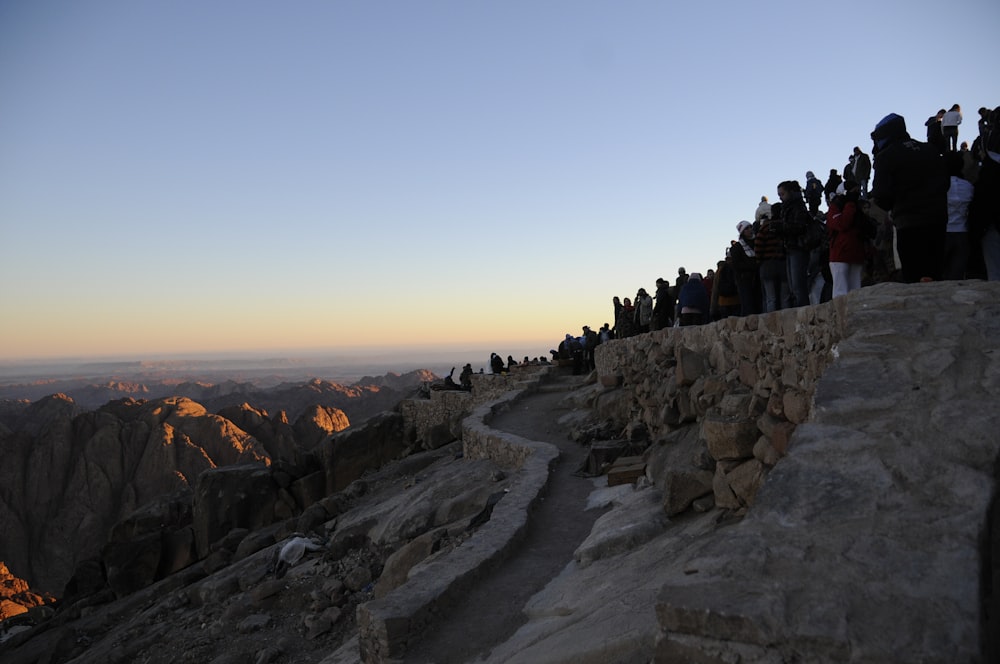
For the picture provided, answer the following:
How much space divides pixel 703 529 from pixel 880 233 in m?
6.91

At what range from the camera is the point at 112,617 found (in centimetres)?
1565

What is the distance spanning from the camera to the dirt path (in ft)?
16.2

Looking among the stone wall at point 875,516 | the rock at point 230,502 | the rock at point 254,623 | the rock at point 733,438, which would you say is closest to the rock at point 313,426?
the rock at point 230,502

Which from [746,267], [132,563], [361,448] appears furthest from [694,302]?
[132,563]

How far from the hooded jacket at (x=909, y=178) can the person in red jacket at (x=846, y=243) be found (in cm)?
76

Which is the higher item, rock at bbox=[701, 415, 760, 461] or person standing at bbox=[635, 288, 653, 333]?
person standing at bbox=[635, 288, 653, 333]

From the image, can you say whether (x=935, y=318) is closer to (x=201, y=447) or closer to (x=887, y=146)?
(x=887, y=146)

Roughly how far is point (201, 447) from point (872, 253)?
41629 millimetres

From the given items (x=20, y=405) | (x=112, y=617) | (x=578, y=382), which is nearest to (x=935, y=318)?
(x=578, y=382)

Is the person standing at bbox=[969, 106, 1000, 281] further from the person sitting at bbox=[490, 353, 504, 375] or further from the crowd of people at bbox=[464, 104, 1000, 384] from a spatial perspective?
the person sitting at bbox=[490, 353, 504, 375]

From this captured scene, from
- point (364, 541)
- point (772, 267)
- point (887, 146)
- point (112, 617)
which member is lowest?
point (112, 617)

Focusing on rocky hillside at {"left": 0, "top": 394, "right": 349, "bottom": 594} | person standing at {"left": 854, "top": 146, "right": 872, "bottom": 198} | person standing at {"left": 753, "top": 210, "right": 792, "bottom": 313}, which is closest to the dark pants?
person standing at {"left": 753, "top": 210, "right": 792, "bottom": 313}

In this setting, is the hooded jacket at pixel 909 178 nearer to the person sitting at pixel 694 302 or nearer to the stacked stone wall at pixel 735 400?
the stacked stone wall at pixel 735 400

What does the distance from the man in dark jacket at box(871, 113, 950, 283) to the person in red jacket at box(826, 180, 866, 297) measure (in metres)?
0.68
